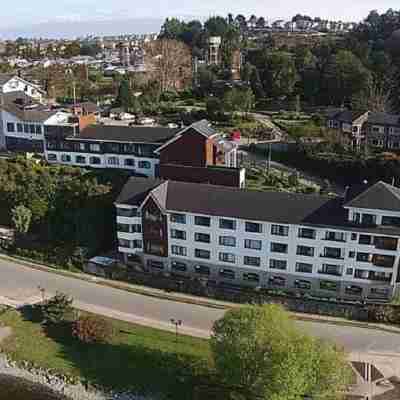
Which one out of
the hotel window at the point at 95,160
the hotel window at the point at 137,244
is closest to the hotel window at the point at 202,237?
the hotel window at the point at 137,244

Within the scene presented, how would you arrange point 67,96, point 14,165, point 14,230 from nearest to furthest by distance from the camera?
point 14,230, point 14,165, point 67,96

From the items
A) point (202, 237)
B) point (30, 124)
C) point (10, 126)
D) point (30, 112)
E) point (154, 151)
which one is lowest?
point (202, 237)

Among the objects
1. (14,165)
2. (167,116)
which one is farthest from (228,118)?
(14,165)

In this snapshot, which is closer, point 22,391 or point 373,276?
point 22,391

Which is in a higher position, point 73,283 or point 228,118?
point 228,118

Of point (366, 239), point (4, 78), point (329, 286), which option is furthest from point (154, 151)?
point (4, 78)

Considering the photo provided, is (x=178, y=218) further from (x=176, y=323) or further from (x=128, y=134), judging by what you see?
(x=128, y=134)

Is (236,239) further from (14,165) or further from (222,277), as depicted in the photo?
(14,165)
